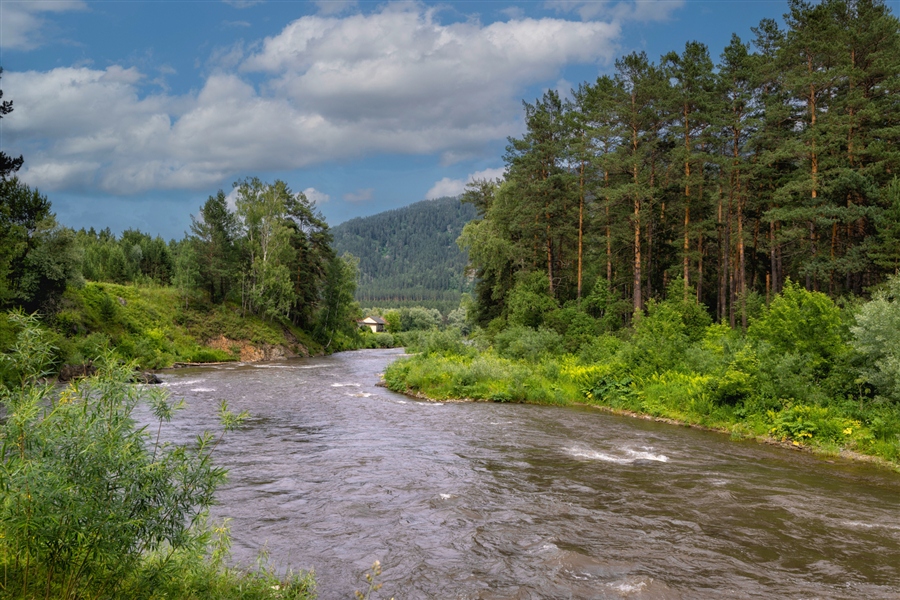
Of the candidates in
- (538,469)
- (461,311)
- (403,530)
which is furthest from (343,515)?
(461,311)

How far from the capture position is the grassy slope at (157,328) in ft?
126

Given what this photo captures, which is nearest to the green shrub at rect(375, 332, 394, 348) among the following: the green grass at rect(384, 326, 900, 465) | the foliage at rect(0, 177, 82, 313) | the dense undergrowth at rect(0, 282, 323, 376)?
the dense undergrowth at rect(0, 282, 323, 376)

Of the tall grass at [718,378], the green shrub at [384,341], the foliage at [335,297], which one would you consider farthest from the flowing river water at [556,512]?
the green shrub at [384,341]

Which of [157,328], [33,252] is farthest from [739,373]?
[157,328]

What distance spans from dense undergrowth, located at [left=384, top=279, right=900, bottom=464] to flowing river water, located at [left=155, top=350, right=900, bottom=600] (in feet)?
4.84

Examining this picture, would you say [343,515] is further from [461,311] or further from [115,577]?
[461,311]

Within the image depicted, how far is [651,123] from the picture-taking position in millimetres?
33562

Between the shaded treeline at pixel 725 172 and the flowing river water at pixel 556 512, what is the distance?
11874mm

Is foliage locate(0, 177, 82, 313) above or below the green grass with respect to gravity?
above

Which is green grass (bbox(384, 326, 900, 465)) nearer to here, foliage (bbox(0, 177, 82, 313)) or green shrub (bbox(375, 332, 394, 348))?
foliage (bbox(0, 177, 82, 313))

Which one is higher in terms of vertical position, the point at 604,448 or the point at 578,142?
the point at 578,142

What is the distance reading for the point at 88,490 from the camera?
409cm

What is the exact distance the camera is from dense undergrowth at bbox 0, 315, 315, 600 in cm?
398

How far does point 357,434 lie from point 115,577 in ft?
43.0
